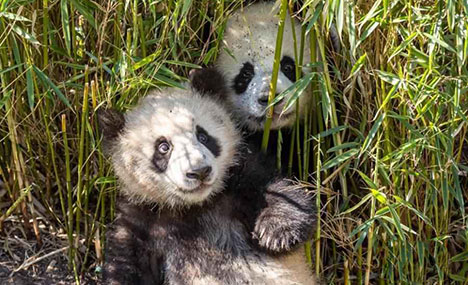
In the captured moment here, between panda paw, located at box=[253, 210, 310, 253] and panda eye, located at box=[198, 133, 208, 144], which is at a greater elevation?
panda eye, located at box=[198, 133, 208, 144]

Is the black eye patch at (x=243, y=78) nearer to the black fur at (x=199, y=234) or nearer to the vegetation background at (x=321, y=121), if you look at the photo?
the vegetation background at (x=321, y=121)

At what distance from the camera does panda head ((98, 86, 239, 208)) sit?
119 inches

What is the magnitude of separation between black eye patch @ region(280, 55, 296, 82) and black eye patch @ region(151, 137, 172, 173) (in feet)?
2.35

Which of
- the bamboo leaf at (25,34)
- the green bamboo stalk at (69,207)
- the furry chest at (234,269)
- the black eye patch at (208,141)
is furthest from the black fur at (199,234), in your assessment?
the bamboo leaf at (25,34)

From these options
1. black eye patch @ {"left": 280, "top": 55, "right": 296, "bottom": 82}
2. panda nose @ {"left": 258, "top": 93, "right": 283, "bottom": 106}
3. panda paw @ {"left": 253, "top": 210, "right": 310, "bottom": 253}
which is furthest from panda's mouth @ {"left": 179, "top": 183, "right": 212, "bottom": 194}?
black eye patch @ {"left": 280, "top": 55, "right": 296, "bottom": 82}

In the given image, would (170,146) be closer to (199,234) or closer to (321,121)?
(199,234)

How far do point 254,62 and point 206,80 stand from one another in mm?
311

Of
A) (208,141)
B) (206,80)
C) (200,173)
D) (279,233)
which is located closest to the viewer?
(200,173)

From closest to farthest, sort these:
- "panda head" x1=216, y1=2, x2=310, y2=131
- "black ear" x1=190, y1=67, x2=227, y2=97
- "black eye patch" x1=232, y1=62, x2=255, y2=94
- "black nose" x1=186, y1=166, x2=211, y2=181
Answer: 1. "black nose" x1=186, y1=166, x2=211, y2=181
2. "black ear" x1=190, y1=67, x2=227, y2=97
3. "panda head" x1=216, y1=2, x2=310, y2=131
4. "black eye patch" x1=232, y1=62, x2=255, y2=94

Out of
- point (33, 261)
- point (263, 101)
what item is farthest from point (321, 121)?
point (33, 261)

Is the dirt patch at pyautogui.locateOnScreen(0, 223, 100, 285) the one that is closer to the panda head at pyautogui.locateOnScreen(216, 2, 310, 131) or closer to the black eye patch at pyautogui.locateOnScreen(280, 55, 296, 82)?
the panda head at pyautogui.locateOnScreen(216, 2, 310, 131)

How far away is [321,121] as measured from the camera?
331 cm

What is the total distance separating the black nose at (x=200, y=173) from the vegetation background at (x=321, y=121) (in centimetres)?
42

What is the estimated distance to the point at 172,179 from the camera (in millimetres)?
3039
